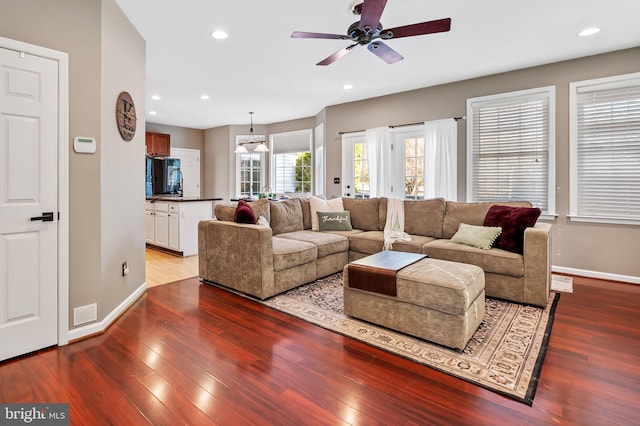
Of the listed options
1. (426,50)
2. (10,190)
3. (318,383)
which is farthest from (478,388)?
(426,50)

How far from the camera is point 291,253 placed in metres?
3.44

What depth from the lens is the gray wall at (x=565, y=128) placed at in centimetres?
384

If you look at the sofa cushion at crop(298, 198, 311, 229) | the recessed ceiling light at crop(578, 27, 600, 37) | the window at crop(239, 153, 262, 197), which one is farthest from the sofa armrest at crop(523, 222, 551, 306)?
the window at crop(239, 153, 262, 197)

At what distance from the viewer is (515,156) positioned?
4.49 m

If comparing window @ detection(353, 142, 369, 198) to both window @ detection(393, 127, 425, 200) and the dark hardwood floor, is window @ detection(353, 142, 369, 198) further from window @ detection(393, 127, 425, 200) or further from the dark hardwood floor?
the dark hardwood floor

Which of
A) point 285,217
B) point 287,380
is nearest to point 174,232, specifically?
point 285,217

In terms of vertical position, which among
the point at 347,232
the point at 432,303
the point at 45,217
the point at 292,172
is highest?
the point at 292,172

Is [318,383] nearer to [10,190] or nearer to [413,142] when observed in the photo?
[10,190]

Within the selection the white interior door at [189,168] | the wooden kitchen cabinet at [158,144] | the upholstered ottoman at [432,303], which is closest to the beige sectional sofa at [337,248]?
the upholstered ottoman at [432,303]

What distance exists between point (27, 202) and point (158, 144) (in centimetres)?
599

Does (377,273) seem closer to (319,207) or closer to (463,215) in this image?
(463,215)

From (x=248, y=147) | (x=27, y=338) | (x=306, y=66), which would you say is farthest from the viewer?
(x=248, y=147)

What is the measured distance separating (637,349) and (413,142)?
12.8 feet

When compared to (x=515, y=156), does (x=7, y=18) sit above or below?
above
